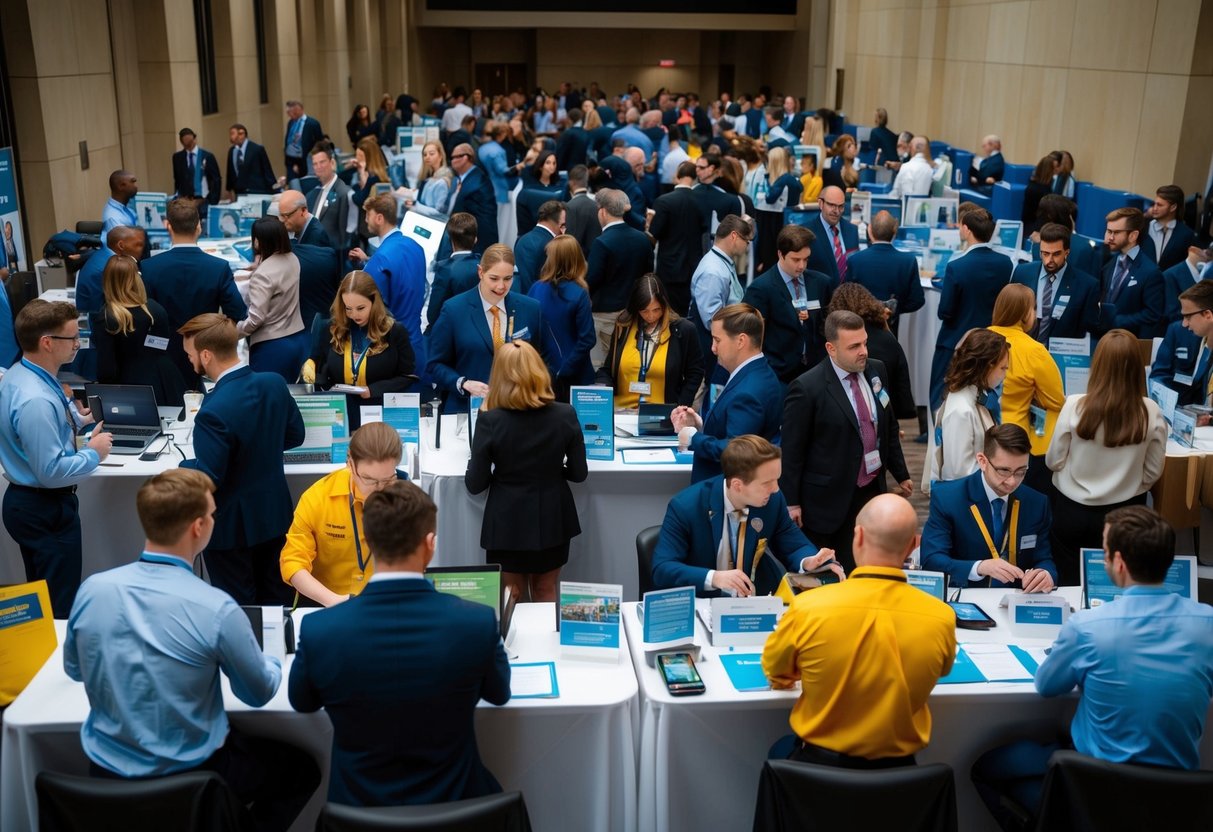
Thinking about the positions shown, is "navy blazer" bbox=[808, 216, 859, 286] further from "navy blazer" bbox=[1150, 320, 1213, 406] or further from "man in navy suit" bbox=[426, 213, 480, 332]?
"man in navy suit" bbox=[426, 213, 480, 332]

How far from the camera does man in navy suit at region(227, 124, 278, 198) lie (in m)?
12.1

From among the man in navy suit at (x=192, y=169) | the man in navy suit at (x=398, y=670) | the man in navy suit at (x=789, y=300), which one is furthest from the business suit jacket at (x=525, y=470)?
the man in navy suit at (x=192, y=169)

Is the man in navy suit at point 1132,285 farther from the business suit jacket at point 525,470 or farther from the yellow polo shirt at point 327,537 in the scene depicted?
the yellow polo shirt at point 327,537

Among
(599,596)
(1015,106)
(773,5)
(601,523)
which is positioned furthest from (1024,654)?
(773,5)

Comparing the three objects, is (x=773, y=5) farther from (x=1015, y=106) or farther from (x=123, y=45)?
(x=123, y=45)

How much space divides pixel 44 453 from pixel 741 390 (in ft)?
8.50

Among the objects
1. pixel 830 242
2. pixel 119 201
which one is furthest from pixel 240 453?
pixel 119 201

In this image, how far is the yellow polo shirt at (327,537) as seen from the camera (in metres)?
3.72

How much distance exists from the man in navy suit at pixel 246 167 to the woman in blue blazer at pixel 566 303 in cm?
727

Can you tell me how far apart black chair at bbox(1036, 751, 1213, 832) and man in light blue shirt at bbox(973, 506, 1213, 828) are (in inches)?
4.2

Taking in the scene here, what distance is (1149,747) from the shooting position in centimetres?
286

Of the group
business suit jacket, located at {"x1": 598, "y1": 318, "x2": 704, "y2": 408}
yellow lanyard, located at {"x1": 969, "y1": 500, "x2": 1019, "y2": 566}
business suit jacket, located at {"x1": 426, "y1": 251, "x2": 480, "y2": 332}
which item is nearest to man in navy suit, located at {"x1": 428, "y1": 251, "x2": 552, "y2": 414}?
A: business suit jacket, located at {"x1": 598, "y1": 318, "x2": 704, "y2": 408}

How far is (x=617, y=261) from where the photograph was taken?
7.18 m

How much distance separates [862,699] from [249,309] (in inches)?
170
